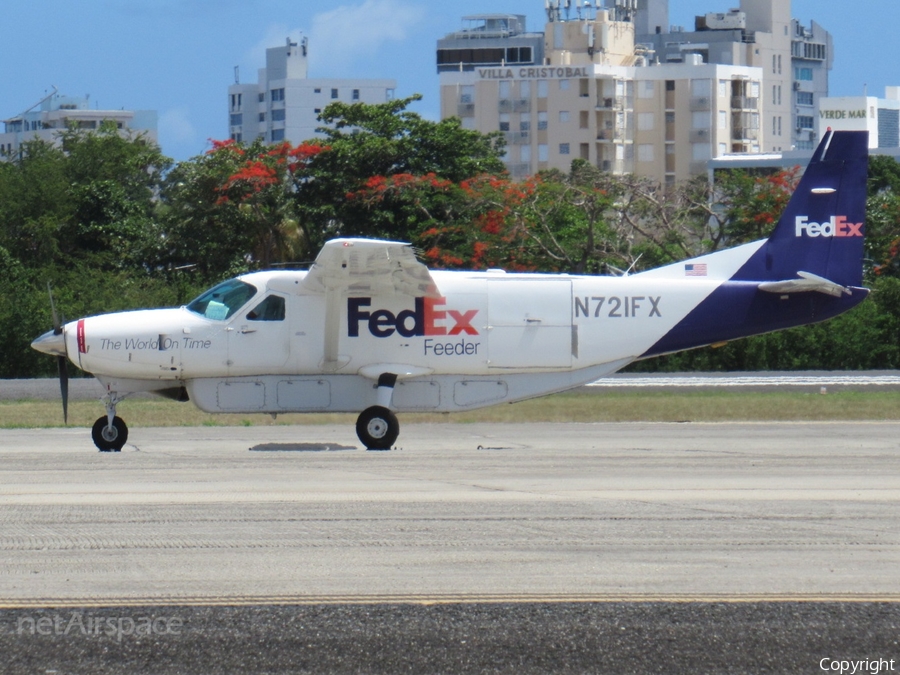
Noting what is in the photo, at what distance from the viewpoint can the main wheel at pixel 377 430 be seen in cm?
1584

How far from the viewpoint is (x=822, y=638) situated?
640cm

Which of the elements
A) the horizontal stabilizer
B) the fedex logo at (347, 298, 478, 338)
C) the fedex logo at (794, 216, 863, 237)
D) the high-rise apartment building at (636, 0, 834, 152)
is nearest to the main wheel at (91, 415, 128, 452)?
the fedex logo at (347, 298, 478, 338)

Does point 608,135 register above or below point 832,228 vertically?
above

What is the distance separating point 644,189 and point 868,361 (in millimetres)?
8206

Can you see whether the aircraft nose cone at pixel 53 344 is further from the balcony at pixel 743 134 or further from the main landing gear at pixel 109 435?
the balcony at pixel 743 134

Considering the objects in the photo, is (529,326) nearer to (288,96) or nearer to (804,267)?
(804,267)

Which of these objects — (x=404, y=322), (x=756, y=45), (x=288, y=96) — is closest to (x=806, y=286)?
(x=404, y=322)

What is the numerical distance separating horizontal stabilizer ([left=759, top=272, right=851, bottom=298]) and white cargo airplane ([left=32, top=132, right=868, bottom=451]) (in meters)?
0.02

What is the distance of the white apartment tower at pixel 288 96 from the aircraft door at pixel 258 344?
13389cm

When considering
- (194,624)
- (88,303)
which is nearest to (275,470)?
(194,624)

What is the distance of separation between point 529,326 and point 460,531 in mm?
7408

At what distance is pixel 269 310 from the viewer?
53.7 feet

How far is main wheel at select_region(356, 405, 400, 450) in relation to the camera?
15844 millimetres

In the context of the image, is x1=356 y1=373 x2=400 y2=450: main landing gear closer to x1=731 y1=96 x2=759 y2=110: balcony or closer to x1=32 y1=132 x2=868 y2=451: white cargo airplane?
x1=32 y1=132 x2=868 y2=451: white cargo airplane
